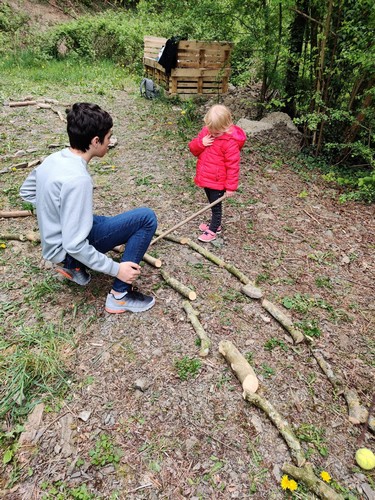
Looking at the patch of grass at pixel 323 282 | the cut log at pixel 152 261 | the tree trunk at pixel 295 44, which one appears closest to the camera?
the cut log at pixel 152 261

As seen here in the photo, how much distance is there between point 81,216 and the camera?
2.28 m

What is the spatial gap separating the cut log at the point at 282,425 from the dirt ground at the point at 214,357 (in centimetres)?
5

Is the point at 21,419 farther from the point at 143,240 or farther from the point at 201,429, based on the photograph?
the point at 143,240

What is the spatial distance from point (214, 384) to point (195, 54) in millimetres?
8056

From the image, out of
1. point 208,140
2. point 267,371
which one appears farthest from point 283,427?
point 208,140

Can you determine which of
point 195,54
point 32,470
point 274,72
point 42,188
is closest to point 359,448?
point 32,470

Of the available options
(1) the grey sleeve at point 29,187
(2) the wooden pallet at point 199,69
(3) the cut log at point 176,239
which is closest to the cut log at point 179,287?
(3) the cut log at point 176,239

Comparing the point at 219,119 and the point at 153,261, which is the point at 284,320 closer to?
→ the point at 153,261

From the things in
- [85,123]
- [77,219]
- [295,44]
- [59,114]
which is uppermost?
[295,44]

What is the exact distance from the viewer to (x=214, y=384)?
2426 millimetres

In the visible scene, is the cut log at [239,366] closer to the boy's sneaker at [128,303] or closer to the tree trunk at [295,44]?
the boy's sneaker at [128,303]

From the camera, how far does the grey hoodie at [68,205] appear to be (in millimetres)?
2240

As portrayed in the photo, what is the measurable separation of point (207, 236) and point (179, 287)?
3.10 feet

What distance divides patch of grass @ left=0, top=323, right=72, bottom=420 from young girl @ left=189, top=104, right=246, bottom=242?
1879 mm
